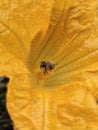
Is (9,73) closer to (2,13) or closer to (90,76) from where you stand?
(2,13)

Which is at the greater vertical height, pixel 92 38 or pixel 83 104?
pixel 92 38

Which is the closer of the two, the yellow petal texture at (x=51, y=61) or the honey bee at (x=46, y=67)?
the yellow petal texture at (x=51, y=61)

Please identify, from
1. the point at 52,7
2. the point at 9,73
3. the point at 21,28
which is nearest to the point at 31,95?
the point at 9,73

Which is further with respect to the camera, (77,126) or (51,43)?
(51,43)

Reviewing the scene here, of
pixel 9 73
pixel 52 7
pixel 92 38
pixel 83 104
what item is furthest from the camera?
pixel 92 38

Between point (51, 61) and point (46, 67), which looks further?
point (51, 61)

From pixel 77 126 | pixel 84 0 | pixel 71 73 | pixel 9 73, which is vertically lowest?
pixel 77 126

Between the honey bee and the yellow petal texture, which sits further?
the honey bee

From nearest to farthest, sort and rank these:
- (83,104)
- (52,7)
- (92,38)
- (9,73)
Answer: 1. (9,73)
2. (83,104)
3. (52,7)
4. (92,38)
